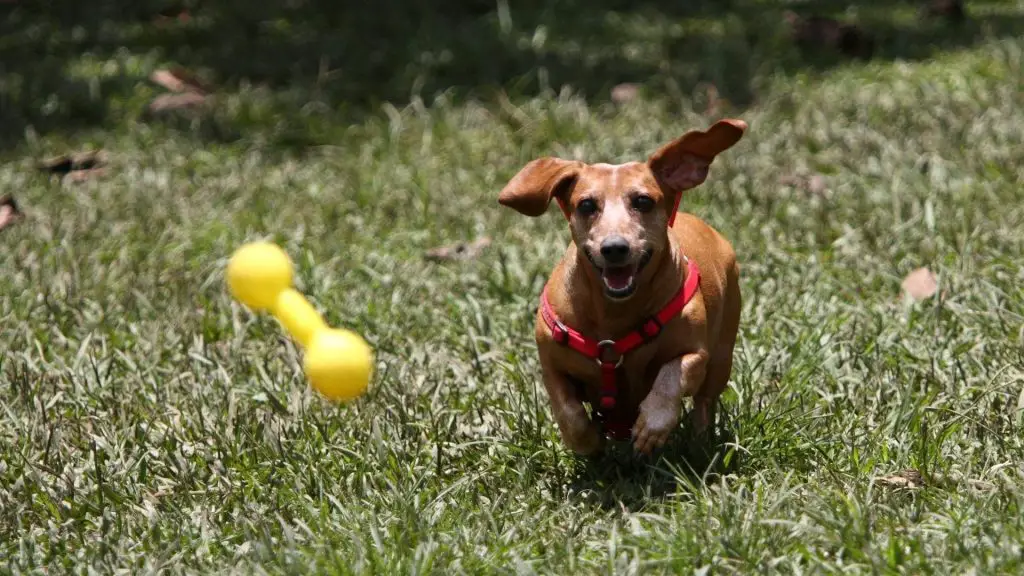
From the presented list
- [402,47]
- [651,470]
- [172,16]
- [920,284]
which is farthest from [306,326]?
[172,16]

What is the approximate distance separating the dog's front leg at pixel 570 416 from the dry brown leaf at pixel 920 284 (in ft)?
5.86

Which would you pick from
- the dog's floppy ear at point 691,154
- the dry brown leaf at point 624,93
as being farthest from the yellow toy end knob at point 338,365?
the dry brown leaf at point 624,93

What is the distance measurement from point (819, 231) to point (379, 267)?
1843 millimetres

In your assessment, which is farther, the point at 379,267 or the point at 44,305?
the point at 379,267

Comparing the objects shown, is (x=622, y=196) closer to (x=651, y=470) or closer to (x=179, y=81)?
(x=651, y=470)

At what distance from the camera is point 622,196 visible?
3.81 m

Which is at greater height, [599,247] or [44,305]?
[599,247]

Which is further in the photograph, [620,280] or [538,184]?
[538,184]

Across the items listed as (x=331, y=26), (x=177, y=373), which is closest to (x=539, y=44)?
(x=331, y=26)

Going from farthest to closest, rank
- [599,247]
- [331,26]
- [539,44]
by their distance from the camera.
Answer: [331,26] → [539,44] → [599,247]

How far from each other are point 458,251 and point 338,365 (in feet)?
9.78

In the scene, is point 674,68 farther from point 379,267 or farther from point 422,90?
point 379,267

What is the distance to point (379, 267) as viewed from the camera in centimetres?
609

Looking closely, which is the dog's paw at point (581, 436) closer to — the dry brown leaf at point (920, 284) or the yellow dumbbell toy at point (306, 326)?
the yellow dumbbell toy at point (306, 326)
